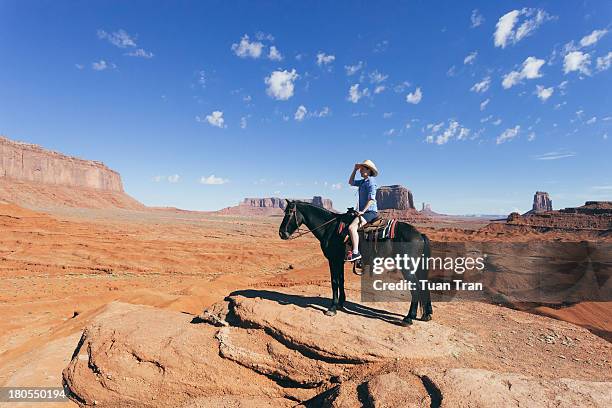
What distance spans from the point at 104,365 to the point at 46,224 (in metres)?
34.1

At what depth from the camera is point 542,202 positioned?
14900 cm

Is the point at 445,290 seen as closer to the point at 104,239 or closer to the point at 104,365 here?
the point at 104,365

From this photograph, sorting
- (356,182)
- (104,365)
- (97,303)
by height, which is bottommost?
(97,303)

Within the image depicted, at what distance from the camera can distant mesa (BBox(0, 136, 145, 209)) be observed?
103250mm

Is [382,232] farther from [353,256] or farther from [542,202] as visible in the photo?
[542,202]

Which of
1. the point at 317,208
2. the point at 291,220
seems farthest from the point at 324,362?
the point at 317,208

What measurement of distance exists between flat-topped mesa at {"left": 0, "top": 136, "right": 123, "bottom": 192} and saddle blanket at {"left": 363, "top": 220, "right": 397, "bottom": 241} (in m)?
167

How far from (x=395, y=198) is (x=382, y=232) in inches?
6310

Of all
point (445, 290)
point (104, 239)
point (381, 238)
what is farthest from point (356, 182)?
point (104, 239)

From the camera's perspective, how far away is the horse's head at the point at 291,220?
723 centimetres

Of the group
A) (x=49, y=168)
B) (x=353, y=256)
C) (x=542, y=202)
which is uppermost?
(x=49, y=168)

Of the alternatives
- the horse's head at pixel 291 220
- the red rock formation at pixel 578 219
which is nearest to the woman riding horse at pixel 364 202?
the horse's head at pixel 291 220

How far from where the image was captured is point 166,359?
5.59m

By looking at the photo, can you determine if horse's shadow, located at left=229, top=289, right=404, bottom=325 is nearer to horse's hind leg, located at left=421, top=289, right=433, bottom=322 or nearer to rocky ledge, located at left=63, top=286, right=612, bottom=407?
rocky ledge, located at left=63, top=286, right=612, bottom=407
